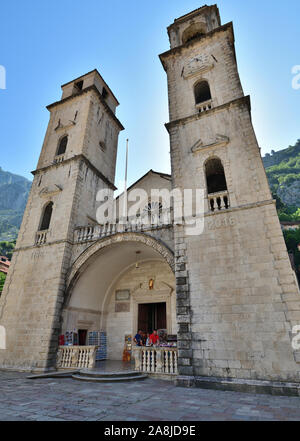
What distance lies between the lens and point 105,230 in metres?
12.0

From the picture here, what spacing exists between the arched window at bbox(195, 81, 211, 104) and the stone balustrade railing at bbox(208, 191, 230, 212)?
23.0ft

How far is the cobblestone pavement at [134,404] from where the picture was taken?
426 centimetres

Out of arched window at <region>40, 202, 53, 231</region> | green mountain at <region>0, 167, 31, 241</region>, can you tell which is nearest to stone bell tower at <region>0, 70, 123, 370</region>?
arched window at <region>40, 202, 53, 231</region>

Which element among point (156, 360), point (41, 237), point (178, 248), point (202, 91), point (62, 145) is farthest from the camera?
point (62, 145)

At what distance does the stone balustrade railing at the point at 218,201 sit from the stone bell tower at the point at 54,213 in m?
7.40

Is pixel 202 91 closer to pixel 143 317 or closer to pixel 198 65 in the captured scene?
pixel 198 65

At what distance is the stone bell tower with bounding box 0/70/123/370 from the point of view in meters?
10.9

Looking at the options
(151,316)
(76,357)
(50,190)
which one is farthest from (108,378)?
(50,190)

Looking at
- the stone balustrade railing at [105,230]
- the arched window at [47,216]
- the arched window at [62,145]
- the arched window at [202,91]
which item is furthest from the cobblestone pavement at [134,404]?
the arched window at [202,91]

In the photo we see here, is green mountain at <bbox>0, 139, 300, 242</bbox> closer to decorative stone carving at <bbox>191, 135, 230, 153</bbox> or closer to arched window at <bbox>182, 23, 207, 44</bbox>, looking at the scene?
arched window at <bbox>182, 23, 207, 44</bbox>

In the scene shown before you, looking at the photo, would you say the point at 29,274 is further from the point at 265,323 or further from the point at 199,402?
the point at 265,323

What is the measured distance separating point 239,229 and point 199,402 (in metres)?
5.50

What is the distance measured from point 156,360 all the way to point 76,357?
145 inches

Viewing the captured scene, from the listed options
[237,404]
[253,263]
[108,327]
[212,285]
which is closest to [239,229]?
[253,263]
